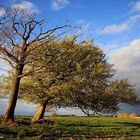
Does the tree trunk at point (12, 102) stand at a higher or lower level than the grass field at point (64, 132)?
higher

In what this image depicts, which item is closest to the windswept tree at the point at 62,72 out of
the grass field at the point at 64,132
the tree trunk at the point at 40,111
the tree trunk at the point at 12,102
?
the tree trunk at the point at 40,111

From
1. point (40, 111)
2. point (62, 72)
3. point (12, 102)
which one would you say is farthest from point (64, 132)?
point (40, 111)

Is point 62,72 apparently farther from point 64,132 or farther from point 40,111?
point 64,132

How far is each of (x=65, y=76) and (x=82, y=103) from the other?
523cm

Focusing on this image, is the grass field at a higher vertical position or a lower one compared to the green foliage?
lower

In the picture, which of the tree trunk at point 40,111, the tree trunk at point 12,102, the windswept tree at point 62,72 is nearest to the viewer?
the tree trunk at point 12,102

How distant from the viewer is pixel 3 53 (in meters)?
39.7

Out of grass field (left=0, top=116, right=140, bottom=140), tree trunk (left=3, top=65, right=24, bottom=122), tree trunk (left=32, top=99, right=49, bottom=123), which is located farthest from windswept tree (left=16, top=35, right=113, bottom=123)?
grass field (left=0, top=116, right=140, bottom=140)

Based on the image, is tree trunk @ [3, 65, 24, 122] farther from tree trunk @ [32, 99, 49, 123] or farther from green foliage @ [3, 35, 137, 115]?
tree trunk @ [32, 99, 49, 123]

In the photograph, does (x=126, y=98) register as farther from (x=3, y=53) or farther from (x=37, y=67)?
(x=3, y=53)

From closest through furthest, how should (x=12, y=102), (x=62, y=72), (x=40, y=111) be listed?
(x=12, y=102)
(x=62, y=72)
(x=40, y=111)

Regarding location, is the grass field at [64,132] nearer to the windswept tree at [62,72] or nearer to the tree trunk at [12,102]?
the tree trunk at [12,102]

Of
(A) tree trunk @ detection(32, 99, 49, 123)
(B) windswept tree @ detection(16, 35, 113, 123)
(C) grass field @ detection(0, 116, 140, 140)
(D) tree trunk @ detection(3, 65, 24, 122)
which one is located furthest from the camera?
(A) tree trunk @ detection(32, 99, 49, 123)

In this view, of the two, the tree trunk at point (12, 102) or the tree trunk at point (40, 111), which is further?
the tree trunk at point (40, 111)
